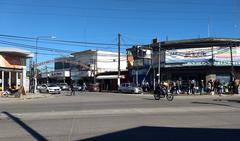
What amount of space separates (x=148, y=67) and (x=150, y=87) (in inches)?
219

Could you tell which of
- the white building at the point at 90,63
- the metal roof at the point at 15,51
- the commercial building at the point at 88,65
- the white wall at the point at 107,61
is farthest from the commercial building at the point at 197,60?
the white wall at the point at 107,61

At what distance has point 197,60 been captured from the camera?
59.2m

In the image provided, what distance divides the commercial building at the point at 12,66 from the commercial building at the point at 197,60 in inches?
572

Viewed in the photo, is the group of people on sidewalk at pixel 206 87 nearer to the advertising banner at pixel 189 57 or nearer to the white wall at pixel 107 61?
the advertising banner at pixel 189 57

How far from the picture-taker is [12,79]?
52.3 metres

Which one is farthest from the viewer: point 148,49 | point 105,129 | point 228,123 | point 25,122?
point 148,49

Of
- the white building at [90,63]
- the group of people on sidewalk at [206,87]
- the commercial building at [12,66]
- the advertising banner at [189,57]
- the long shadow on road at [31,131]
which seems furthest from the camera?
the white building at [90,63]

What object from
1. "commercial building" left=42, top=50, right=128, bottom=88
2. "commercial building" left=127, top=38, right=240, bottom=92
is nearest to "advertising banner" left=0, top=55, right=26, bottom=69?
"commercial building" left=127, top=38, right=240, bottom=92

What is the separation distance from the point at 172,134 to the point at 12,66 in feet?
137

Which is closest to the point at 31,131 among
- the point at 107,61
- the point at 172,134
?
the point at 172,134

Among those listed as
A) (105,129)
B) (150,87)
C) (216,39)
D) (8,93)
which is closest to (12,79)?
(8,93)

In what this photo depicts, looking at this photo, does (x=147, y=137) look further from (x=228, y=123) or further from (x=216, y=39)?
(x=216, y=39)

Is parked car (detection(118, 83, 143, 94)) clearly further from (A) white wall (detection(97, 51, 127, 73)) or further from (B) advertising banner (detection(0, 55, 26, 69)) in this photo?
(A) white wall (detection(97, 51, 127, 73))

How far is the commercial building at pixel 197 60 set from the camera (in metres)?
58.0
